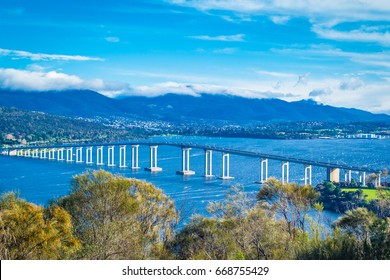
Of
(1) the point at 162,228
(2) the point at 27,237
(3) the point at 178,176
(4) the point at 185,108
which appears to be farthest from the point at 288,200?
(4) the point at 185,108

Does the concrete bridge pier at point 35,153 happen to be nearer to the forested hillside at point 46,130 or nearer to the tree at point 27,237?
the forested hillside at point 46,130

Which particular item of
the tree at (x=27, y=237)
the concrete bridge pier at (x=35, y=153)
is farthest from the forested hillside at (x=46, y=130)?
the tree at (x=27, y=237)

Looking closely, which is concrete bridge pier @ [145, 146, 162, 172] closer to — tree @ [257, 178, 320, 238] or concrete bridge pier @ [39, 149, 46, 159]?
concrete bridge pier @ [39, 149, 46, 159]

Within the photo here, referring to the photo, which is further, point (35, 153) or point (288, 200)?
point (35, 153)

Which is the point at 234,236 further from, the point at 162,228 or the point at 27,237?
the point at 27,237

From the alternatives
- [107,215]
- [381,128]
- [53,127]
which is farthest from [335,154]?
[107,215]
